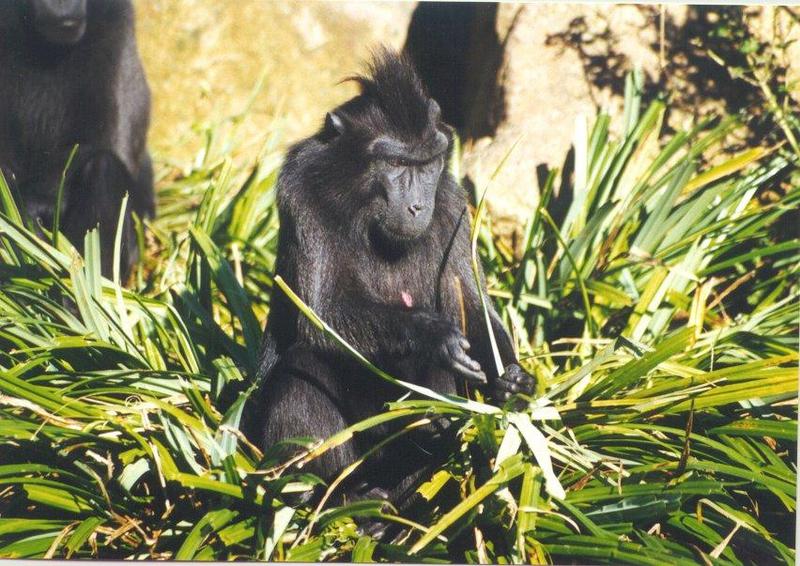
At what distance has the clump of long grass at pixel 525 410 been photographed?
3807 millimetres

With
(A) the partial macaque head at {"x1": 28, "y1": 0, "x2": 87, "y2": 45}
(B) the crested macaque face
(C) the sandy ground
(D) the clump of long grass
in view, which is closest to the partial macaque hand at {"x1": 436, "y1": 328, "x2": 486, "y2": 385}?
(D) the clump of long grass

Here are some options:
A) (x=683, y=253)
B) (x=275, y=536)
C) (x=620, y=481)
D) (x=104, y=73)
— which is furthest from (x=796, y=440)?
(x=104, y=73)

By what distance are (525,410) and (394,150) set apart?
1208mm

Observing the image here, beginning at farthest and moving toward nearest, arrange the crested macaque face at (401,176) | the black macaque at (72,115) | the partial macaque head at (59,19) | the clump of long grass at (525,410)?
the black macaque at (72,115) < the partial macaque head at (59,19) < the crested macaque face at (401,176) < the clump of long grass at (525,410)

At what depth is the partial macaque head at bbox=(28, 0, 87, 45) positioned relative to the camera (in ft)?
19.0

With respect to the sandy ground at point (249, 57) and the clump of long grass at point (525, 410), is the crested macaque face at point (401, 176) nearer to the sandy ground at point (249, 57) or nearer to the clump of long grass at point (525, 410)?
the clump of long grass at point (525, 410)

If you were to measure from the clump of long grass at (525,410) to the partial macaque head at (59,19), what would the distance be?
135 centimetres

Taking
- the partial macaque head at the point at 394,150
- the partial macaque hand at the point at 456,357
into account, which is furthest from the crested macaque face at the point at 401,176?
the partial macaque hand at the point at 456,357

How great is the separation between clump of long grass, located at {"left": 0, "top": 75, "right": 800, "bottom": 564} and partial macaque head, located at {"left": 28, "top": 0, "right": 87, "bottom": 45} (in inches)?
53.1

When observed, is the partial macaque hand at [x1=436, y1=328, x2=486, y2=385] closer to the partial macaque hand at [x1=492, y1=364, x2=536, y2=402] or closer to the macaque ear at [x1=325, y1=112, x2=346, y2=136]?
the partial macaque hand at [x1=492, y1=364, x2=536, y2=402]

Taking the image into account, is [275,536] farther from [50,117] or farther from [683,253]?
[50,117]

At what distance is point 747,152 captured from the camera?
5727 millimetres

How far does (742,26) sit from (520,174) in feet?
5.45

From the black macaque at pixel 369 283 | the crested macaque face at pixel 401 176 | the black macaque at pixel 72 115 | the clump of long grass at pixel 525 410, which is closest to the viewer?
the clump of long grass at pixel 525 410
